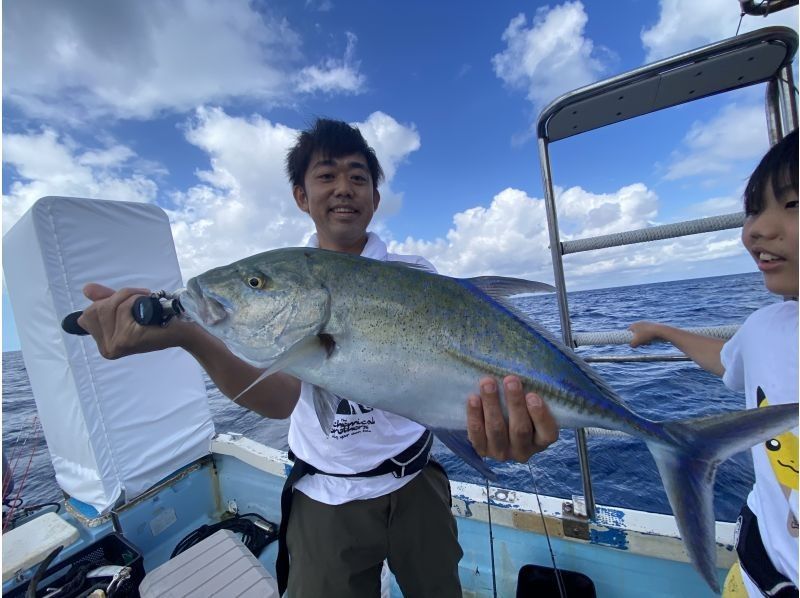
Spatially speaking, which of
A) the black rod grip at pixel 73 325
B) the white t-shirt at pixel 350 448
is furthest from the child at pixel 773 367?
the black rod grip at pixel 73 325

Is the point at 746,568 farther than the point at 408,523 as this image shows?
No

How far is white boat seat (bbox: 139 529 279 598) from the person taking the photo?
2.47 metres

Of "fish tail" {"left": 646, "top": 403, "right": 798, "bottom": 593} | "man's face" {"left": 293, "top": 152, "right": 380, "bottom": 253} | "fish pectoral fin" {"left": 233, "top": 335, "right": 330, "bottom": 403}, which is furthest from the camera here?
"man's face" {"left": 293, "top": 152, "right": 380, "bottom": 253}

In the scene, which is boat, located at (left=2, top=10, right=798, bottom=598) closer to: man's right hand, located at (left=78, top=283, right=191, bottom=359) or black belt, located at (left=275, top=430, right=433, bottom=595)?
black belt, located at (left=275, top=430, right=433, bottom=595)

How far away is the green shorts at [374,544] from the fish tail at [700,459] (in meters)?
1.20

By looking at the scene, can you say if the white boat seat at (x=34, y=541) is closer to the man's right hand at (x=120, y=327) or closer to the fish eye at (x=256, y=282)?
the man's right hand at (x=120, y=327)

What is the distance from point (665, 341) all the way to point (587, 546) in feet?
5.55

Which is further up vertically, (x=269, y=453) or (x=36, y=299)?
(x=36, y=299)

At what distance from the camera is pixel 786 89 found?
173cm

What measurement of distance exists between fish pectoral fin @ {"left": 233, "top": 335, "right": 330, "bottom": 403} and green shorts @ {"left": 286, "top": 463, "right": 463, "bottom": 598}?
0.92 m

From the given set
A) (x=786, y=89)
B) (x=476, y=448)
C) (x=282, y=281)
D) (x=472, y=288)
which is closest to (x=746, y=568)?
(x=476, y=448)

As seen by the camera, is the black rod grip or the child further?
the black rod grip

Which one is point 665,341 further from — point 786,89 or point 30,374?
point 30,374

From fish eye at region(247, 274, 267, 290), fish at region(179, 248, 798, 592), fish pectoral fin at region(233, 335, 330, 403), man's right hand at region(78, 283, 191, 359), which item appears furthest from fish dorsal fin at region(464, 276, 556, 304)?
man's right hand at region(78, 283, 191, 359)
